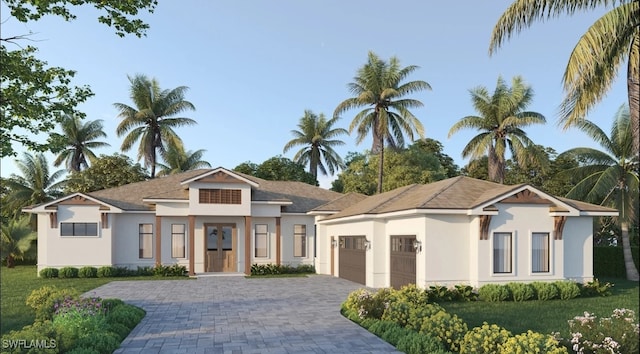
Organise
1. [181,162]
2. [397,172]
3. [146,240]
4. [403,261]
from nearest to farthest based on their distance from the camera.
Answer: [403,261] < [146,240] < [397,172] < [181,162]

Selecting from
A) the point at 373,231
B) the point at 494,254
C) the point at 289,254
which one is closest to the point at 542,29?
the point at 494,254

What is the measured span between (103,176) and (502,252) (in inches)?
1295

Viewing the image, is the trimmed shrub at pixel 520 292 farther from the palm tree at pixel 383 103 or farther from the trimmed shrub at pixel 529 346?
the palm tree at pixel 383 103

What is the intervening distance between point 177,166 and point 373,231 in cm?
3111

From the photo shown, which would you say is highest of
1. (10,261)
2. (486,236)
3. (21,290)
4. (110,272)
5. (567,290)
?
(486,236)

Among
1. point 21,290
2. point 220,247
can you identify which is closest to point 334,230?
point 220,247

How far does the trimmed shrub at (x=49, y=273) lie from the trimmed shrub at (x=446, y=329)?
2106 cm

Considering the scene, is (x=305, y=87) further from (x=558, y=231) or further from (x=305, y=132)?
(x=305, y=132)

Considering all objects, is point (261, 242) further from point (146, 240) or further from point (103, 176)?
point (103, 176)

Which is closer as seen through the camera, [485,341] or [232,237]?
[485,341]

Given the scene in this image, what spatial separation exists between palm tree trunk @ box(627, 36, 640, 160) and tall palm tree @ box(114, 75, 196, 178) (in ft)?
115

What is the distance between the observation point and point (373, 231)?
20.4 meters

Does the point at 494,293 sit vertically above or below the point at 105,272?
above

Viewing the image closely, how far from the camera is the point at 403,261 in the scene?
18.7m
